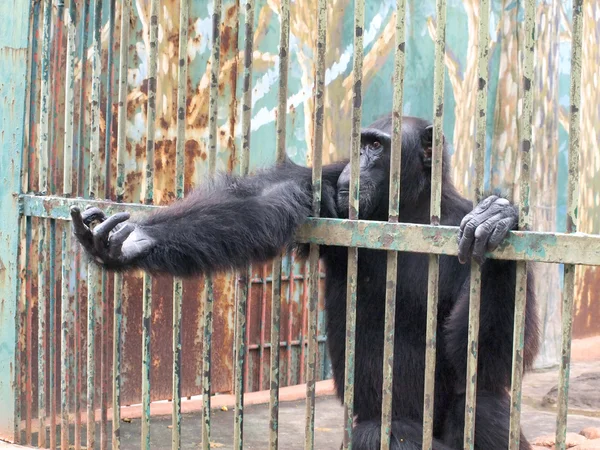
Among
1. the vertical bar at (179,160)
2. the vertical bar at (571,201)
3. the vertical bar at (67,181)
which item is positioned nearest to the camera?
the vertical bar at (571,201)

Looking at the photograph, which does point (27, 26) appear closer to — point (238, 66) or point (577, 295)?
point (238, 66)

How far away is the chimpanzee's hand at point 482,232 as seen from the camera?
3.03m

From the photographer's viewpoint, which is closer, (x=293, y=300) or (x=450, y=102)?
(x=293, y=300)

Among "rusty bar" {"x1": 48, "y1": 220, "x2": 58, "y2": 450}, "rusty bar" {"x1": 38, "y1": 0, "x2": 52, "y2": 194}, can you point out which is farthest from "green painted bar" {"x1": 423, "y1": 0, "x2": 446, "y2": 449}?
"rusty bar" {"x1": 38, "y1": 0, "x2": 52, "y2": 194}

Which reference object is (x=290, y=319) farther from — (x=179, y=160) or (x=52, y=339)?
(x=179, y=160)

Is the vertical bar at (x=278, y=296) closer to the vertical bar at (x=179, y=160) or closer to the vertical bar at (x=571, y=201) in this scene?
the vertical bar at (x=179, y=160)

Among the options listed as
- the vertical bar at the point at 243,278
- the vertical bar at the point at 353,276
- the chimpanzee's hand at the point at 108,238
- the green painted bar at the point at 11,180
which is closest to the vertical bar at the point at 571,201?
the vertical bar at the point at 353,276

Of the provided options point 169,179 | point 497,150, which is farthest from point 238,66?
point 497,150

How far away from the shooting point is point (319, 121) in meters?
3.35

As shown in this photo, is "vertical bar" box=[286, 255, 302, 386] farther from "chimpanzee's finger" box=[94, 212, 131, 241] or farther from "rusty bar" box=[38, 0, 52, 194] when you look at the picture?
"chimpanzee's finger" box=[94, 212, 131, 241]

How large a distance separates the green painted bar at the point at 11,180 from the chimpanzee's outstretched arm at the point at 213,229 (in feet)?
5.39

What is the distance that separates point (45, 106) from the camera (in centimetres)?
468

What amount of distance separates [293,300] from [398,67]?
3617 millimetres

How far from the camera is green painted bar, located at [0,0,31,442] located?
4.86m
